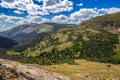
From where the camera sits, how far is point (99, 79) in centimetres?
9394

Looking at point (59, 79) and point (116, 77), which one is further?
point (116, 77)

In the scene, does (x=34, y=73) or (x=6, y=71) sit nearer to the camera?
(x=6, y=71)

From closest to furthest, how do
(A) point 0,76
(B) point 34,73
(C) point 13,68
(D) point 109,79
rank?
(A) point 0,76
(C) point 13,68
(B) point 34,73
(D) point 109,79

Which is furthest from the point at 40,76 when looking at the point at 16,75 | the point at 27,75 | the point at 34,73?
the point at 16,75

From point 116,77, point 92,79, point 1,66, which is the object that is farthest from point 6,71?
point 116,77

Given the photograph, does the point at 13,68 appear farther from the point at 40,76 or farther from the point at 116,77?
the point at 116,77

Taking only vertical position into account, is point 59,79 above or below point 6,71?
below

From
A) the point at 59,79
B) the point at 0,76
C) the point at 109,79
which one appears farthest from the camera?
the point at 109,79

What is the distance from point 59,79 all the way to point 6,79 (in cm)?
2052

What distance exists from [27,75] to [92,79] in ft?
167

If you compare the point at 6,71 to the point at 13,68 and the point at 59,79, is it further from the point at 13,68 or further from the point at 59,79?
the point at 59,79

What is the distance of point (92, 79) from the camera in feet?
303

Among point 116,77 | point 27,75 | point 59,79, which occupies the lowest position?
point 116,77

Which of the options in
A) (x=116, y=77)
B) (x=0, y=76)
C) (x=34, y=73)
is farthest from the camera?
(x=116, y=77)
